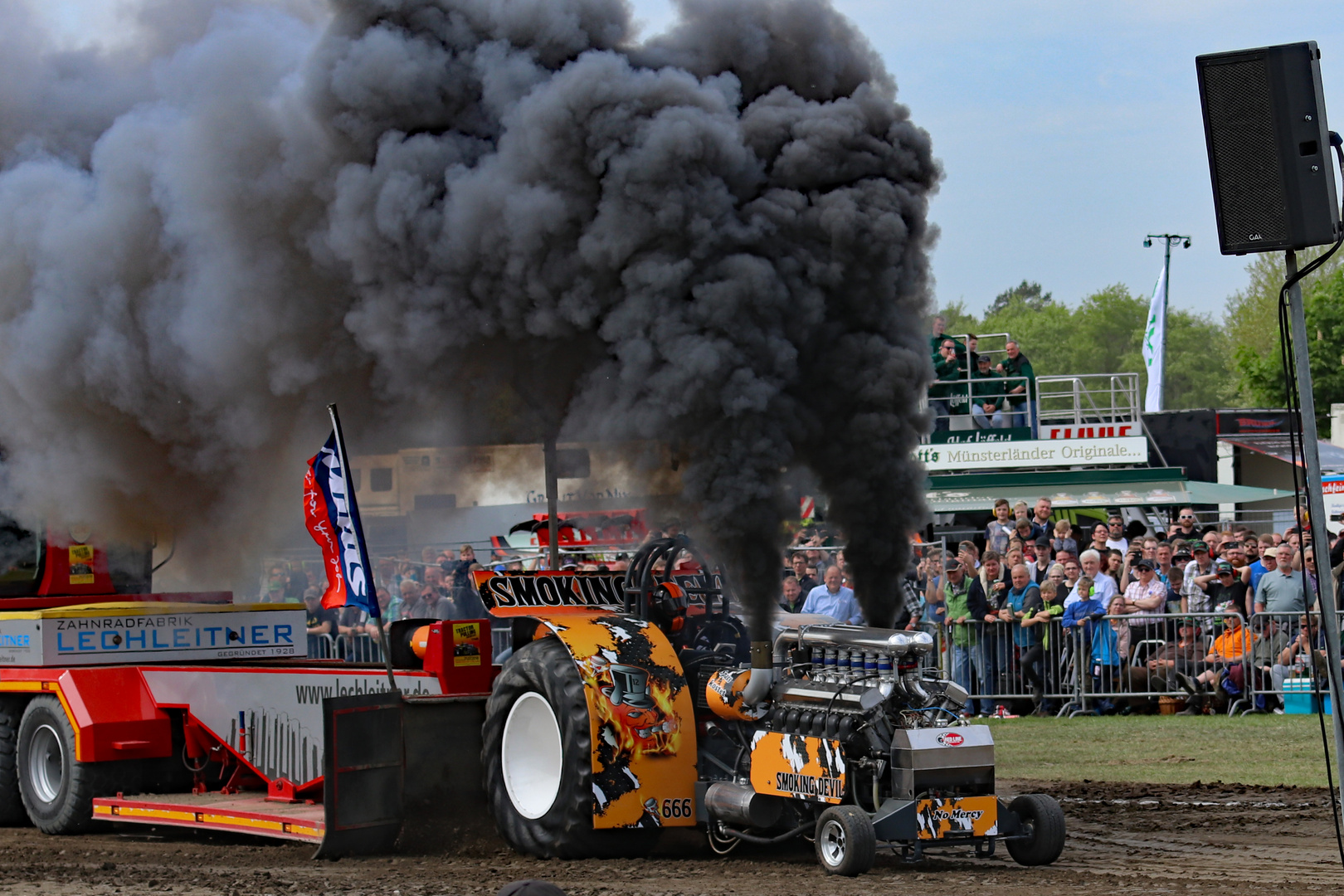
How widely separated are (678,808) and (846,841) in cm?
120

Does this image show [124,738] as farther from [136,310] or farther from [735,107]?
[735,107]

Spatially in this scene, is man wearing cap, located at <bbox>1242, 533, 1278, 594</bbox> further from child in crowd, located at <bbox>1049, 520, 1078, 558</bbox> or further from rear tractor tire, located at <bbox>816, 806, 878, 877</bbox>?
rear tractor tire, located at <bbox>816, 806, 878, 877</bbox>

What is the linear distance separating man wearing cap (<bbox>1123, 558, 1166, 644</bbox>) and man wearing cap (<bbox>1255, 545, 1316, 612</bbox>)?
896mm

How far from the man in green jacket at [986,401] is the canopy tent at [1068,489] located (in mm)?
988

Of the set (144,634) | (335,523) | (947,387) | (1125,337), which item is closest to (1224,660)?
(335,523)

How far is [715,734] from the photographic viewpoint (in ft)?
26.8

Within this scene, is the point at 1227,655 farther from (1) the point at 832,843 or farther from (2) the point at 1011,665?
(1) the point at 832,843

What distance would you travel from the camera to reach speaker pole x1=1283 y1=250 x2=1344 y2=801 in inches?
229

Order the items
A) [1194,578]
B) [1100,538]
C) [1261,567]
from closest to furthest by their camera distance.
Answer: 1. [1261,567]
2. [1194,578]
3. [1100,538]

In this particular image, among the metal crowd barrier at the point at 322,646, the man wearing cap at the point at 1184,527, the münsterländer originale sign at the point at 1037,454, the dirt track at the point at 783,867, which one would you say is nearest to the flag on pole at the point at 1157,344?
the münsterländer originale sign at the point at 1037,454

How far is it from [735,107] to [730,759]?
134 inches

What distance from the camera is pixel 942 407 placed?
2578 centimetres

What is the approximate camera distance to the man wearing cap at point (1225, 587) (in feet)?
48.4

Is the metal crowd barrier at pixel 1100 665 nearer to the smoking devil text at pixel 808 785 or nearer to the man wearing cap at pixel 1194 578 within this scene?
the man wearing cap at pixel 1194 578
